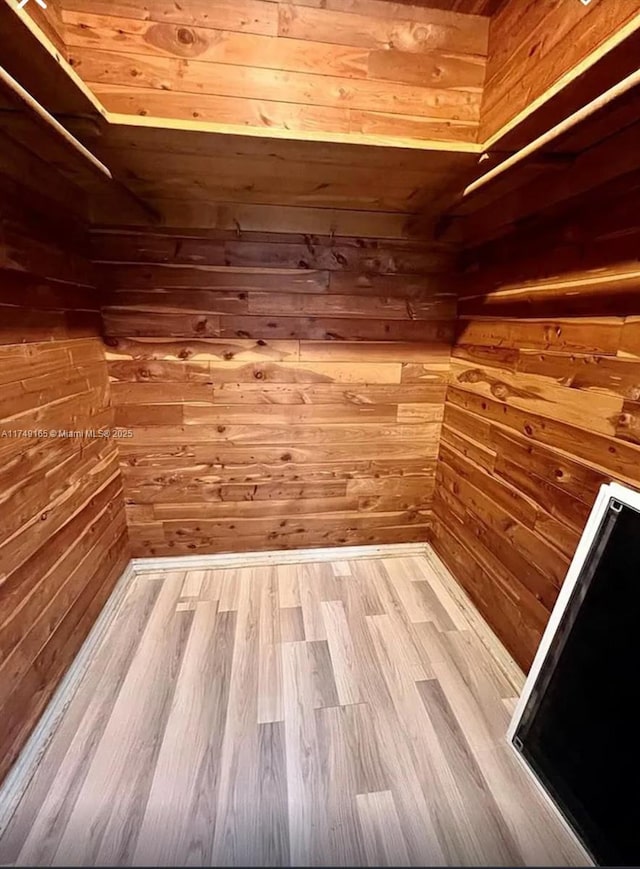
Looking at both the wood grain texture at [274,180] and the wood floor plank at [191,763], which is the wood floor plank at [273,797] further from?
the wood grain texture at [274,180]

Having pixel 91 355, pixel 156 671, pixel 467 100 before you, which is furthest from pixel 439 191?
pixel 156 671

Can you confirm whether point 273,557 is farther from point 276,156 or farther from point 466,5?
point 466,5

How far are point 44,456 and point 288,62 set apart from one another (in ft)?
5.48

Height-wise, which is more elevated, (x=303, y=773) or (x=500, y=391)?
(x=500, y=391)

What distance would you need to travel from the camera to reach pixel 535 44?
126 cm

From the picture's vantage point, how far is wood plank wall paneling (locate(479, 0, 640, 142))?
1050 millimetres

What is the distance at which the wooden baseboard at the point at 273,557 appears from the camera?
2084mm

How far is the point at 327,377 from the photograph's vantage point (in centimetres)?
197

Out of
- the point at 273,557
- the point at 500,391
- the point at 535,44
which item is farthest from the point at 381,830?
the point at 535,44

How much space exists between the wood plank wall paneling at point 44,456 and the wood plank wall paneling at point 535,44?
165cm

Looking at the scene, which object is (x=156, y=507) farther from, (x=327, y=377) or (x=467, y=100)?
(x=467, y=100)

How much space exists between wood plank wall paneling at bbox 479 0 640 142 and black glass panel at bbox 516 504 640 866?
132 centimetres

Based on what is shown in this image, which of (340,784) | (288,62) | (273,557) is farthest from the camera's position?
(273,557)

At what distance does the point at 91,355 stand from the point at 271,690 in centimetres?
156
